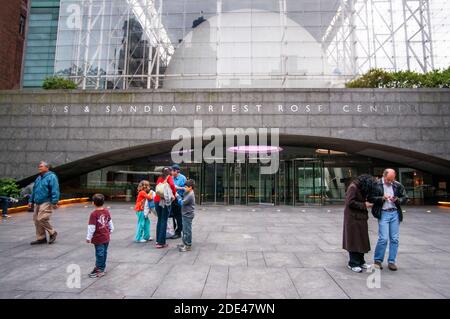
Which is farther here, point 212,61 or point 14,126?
point 212,61

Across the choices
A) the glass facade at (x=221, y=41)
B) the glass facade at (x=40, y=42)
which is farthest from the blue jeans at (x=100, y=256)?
the glass facade at (x=40, y=42)

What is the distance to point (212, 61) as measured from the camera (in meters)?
24.8

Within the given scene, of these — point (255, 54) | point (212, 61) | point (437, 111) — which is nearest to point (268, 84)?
point (255, 54)

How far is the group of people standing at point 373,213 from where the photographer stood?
5266 mm

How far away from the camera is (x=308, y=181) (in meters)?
19.0

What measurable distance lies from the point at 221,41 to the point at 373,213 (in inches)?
886

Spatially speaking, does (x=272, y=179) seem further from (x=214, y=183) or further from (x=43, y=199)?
(x=43, y=199)

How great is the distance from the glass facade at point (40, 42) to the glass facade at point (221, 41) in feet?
120

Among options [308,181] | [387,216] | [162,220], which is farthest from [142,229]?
[308,181]

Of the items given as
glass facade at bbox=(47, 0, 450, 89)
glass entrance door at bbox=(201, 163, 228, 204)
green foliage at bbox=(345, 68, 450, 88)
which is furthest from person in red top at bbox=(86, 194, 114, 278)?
glass facade at bbox=(47, 0, 450, 89)

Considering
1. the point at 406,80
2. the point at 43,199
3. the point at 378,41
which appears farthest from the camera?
the point at 378,41

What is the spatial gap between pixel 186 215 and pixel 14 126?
16.7 metres

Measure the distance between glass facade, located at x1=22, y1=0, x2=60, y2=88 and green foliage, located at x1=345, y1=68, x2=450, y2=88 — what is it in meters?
58.3

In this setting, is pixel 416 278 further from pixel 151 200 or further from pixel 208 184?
pixel 208 184
